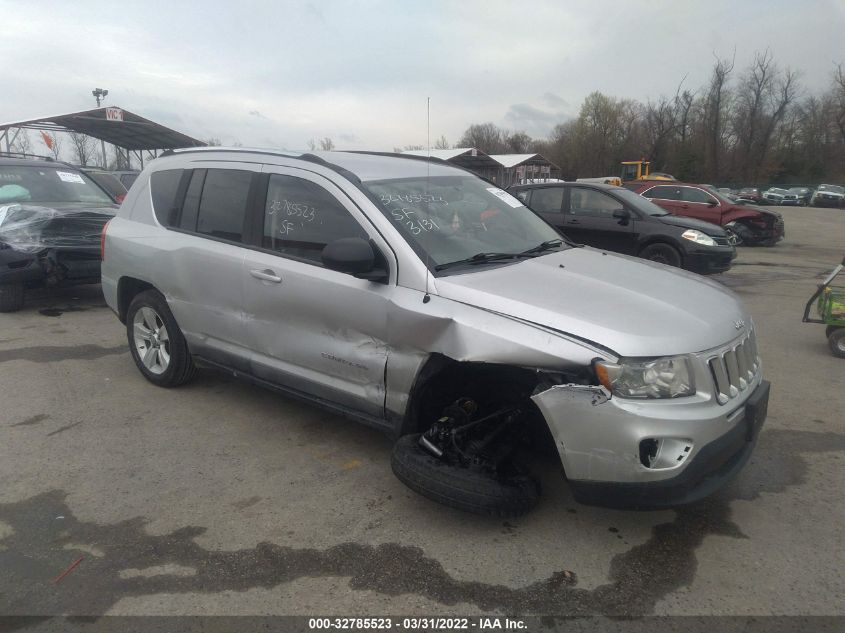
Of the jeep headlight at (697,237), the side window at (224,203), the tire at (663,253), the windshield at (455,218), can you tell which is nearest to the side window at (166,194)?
the side window at (224,203)

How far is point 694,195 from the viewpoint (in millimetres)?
16000

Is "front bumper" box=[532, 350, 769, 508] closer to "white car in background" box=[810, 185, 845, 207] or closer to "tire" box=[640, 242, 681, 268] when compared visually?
"tire" box=[640, 242, 681, 268]

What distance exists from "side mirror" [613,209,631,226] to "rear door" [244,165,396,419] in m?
6.99

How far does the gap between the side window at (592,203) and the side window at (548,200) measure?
200 mm

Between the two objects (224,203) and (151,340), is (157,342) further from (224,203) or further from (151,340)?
(224,203)

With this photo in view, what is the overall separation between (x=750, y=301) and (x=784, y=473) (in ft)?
19.7

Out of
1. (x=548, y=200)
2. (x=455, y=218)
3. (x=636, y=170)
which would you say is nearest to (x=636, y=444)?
(x=455, y=218)

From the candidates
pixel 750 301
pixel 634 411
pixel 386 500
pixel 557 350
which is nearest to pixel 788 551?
pixel 634 411

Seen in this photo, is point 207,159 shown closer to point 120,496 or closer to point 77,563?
point 120,496

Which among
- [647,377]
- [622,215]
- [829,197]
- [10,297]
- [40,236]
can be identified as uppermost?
[829,197]

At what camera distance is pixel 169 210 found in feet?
15.4

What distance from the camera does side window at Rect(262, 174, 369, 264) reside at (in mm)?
3611

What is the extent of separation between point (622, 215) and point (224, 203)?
23.1 ft

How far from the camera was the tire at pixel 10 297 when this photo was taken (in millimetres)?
7367
